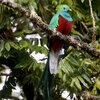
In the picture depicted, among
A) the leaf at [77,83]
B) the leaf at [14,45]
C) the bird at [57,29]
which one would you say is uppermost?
the bird at [57,29]

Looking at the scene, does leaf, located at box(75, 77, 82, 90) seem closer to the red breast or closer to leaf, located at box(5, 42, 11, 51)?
the red breast

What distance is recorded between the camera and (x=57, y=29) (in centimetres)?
226

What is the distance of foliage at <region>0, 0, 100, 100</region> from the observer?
8.14ft

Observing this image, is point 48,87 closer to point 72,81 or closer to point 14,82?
point 72,81

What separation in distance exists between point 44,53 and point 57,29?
0.30 m

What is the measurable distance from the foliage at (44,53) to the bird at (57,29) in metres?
0.17

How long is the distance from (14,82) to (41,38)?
0.44m

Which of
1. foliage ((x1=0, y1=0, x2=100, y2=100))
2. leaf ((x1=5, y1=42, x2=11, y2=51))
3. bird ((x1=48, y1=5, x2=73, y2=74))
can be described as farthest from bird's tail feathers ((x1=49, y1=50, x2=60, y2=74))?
leaf ((x1=5, y1=42, x2=11, y2=51))

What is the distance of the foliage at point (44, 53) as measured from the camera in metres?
2.48

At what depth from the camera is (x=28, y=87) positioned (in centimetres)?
311

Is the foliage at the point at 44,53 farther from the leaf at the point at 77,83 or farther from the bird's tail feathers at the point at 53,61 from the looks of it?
the bird's tail feathers at the point at 53,61

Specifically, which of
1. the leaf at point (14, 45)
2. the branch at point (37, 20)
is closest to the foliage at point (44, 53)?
the leaf at point (14, 45)

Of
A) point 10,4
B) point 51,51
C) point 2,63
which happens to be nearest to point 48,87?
point 51,51

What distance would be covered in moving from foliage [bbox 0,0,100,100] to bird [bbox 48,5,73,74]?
6.8 inches
